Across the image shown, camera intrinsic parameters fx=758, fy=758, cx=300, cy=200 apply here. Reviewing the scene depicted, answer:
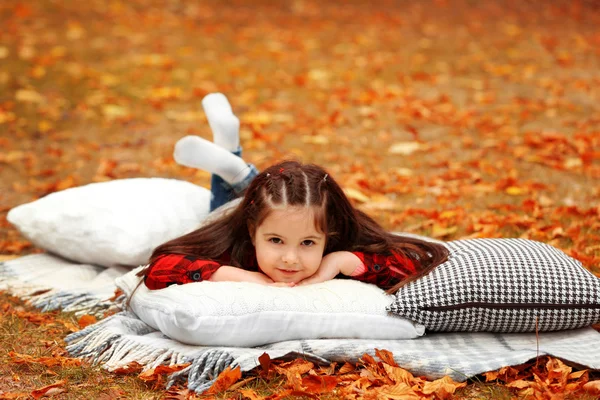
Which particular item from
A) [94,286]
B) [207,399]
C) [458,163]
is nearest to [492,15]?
[458,163]

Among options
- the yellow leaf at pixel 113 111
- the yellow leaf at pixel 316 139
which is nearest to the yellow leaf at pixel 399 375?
the yellow leaf at pixel 316 139

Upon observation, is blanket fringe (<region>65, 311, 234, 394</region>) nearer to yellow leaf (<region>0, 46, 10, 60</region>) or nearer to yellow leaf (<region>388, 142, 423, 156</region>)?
yellow leaf (<region>388, 142, 423, 156</region>)

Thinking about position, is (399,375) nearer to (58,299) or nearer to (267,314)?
(267,314)

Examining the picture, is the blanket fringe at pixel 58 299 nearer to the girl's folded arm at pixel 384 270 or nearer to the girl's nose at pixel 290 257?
the girl's nose at pixel 290 257

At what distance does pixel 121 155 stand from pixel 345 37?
5304 mm

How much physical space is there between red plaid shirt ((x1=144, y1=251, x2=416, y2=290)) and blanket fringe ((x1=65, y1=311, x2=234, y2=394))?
226 millimetres

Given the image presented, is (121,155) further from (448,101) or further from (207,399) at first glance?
(207,399)

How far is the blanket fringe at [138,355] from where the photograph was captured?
260 cm

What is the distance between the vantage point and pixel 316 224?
293cm

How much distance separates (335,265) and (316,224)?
25 centimetres

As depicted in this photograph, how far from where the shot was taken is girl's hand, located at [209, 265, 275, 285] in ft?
9.86

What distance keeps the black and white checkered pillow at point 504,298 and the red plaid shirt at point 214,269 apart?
17cm

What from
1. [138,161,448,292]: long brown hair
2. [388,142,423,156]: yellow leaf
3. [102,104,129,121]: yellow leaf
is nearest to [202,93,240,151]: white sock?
[138,161,448,292]: long brown hair

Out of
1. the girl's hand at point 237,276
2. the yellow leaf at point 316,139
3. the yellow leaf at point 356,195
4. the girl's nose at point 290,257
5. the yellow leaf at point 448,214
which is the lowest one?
the yellow leaf at point 448,214
